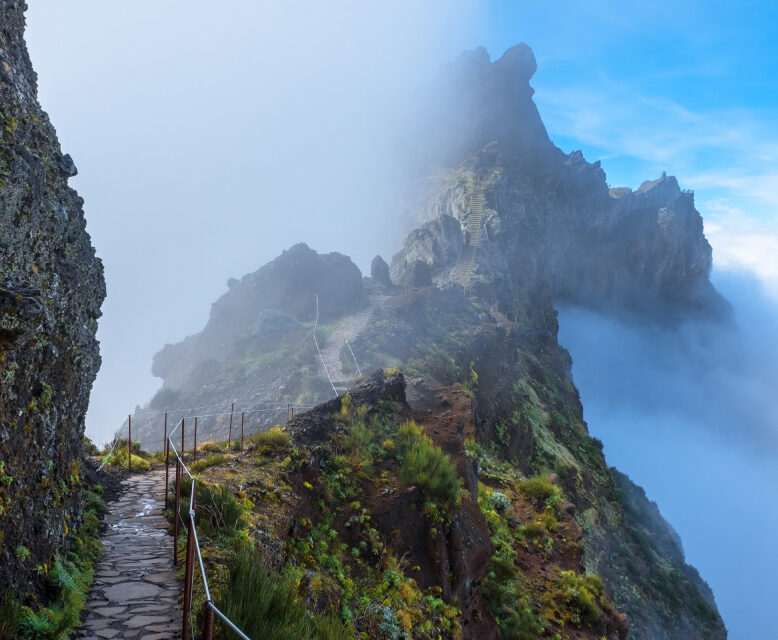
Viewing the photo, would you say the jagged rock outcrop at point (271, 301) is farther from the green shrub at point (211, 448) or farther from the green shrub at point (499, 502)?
the green shrub at point (499, 502)

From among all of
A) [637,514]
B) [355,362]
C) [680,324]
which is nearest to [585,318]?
[680,324]

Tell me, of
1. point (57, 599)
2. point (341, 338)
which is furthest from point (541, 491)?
point (341, 338)

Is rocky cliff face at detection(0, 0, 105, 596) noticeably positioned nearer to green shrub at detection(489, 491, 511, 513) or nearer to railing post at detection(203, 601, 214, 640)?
railing post at detection(203, 601, 214, 640)

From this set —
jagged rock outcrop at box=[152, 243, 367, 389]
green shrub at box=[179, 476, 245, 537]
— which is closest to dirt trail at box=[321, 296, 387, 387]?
jagged rock outcrop at box=[152, 243, 367, 389]

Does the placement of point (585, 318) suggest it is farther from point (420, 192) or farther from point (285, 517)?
point (285, 517)

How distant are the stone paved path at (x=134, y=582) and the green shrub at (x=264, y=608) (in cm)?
71

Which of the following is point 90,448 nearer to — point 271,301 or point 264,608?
point 264,608

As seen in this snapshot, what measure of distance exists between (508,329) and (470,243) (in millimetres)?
22211

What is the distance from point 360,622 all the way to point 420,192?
3677 inches

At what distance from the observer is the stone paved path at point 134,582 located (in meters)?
4.89

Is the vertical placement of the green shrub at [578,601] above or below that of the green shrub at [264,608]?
below

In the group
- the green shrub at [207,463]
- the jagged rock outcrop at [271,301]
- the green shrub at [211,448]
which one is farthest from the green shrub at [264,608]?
the jagged rock outcrop at [271,301]

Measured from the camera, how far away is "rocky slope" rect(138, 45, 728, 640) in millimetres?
15156

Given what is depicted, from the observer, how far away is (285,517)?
8094mm
